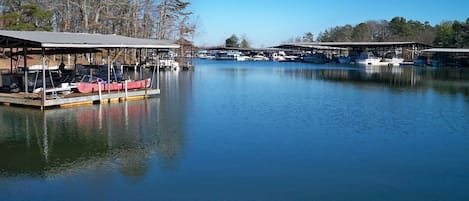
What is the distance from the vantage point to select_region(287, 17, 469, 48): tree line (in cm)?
7486

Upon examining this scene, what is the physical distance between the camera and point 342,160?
419 inches

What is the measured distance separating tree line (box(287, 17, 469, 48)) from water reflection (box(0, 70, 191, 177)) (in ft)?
224

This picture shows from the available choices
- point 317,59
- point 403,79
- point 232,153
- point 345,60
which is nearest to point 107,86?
point 232,153

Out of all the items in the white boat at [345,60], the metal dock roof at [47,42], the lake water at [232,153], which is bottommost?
the lake water at [232,153]

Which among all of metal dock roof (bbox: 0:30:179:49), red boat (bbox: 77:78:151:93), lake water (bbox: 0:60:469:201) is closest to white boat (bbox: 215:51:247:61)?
red boat (bbox: 77:78:151:93)

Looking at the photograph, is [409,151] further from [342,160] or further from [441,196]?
[441,196]

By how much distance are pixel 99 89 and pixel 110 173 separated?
32.7ft

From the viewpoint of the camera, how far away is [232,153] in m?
11.1

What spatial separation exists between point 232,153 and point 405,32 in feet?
310

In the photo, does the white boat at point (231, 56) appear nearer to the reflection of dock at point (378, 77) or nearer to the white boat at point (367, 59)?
the white boat at point (367, 59)

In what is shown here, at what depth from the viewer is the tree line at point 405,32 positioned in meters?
74.9

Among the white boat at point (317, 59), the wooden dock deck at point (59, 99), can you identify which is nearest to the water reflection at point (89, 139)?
the wooden dock deck at point (59, 99)

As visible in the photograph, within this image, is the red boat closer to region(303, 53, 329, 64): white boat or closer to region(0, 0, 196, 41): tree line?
region(0, 0, 196, 41): tree line

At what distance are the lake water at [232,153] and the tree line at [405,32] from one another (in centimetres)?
6198
